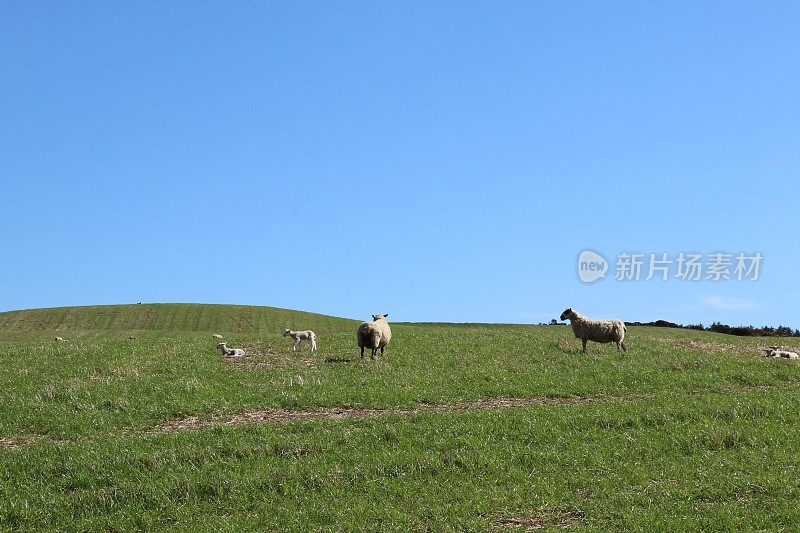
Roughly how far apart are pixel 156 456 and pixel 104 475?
1.15 m

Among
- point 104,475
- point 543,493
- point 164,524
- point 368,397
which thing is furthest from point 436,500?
point 368,397

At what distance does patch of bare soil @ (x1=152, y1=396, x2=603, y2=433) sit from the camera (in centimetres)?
2039

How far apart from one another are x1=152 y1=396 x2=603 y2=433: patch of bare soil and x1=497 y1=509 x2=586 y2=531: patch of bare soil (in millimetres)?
8055

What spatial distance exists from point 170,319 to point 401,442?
68.6m

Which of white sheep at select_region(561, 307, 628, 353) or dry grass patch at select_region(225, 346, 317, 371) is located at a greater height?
white sheep at select_region(561, 307, 628, 353)

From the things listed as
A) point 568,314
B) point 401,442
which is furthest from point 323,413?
point 568,314

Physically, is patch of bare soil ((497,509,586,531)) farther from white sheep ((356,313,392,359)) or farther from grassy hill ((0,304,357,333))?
grassy hill ((0,304,357,333))

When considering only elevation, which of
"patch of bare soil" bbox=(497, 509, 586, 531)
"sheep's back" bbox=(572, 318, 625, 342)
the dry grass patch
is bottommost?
"patch of bare soil" bbox=(497, 509, 586, 531)

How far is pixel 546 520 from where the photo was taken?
41.2ft

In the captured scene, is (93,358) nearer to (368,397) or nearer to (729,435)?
(368,397)

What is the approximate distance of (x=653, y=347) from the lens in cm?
3447

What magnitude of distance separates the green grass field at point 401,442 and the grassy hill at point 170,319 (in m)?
46.4

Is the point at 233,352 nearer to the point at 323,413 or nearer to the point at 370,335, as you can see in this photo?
the point at 370,335

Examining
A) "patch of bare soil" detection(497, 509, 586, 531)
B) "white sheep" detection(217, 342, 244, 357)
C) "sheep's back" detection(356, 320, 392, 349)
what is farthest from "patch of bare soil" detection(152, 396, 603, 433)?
"white sheep" detection(217, 342, 244, 357)
